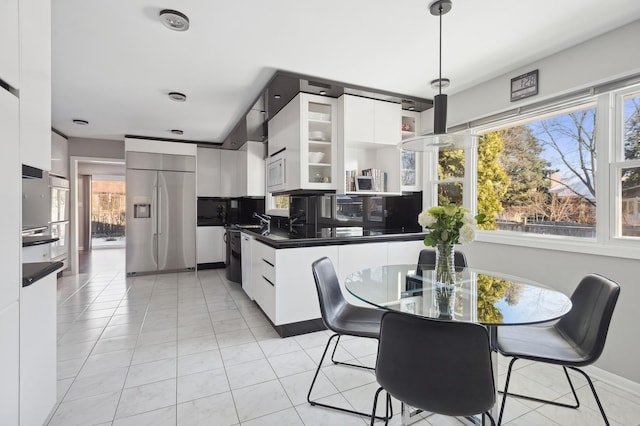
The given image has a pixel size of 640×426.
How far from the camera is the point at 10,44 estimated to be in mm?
1304

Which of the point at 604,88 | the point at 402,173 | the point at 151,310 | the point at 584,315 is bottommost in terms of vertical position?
the point at 151,310

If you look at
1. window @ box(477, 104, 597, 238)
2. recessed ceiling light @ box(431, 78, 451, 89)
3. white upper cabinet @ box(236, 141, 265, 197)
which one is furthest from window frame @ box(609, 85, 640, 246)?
white upper cabinet @ box(236, 141, 265, 197)

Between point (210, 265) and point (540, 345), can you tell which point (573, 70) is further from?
point (210, 265)

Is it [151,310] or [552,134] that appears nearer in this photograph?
[552,134]

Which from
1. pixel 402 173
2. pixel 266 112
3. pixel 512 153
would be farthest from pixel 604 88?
pixel 266 112

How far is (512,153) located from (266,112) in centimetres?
277

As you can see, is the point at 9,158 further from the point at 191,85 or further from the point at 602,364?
the point at 602,364

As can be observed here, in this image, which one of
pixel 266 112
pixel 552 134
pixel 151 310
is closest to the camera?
pixel 552 134

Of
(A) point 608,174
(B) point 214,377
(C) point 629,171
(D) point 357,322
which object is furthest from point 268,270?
(C) point 629,171

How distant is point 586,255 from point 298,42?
273 cm

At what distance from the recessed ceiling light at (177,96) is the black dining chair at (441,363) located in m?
3.40

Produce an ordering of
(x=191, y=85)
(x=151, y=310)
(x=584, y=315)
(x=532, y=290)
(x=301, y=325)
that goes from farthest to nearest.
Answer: (x=151, y=310)
(x=191, y=85)
(x=301, y=325)
(x=532, y=290)
(x=584, y=315)

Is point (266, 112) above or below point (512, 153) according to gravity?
above

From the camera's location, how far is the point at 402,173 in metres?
3.72
